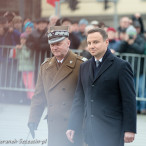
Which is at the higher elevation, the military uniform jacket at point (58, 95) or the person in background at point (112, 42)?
the person in background at point (112, 42)

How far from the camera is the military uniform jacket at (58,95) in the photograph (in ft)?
14.4

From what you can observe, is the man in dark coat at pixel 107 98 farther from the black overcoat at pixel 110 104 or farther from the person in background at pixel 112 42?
the person in background at pixel 112 42

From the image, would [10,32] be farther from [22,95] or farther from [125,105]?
[125,105]

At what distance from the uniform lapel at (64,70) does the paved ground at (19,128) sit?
1622mm

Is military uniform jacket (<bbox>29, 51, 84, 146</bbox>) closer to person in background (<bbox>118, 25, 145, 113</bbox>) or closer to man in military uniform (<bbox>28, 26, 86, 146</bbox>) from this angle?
man in military uniform (<bbox>28, 26, 86, 146</bbox>)

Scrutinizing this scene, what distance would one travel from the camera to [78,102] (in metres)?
4.08

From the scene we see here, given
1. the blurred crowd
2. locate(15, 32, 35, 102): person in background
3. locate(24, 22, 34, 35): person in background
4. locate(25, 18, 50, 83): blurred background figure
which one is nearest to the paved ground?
locate(15, 32, 35, 102): person in background

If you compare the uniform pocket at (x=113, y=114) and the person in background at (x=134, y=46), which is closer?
the uniform pocket at (x=113, y=114)

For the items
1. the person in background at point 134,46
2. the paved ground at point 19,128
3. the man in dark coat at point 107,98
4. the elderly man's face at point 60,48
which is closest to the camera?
the man in dark coat at point 107,98

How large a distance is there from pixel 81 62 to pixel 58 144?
35.4 inches

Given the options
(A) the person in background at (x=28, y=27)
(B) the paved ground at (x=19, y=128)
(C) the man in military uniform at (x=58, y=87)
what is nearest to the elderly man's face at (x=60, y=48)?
(C) the man in military uniform at (x=58, y=87)

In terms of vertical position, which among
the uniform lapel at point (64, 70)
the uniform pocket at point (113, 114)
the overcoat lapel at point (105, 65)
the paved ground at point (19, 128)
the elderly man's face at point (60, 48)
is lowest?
the paved ground at point (19, 128)

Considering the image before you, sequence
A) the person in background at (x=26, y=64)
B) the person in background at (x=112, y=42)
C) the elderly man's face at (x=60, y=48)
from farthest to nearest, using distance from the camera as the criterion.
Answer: the person in background at (x=26, y=64)
the person in background at (x=112, y=42)
the elderly man's face at (x=60, y=48)

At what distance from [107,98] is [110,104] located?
0.20 feet
